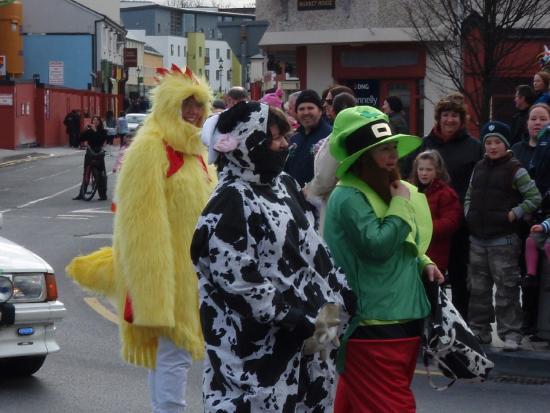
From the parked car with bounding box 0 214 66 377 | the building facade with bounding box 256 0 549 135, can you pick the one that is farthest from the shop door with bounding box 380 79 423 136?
the parked car with bounding box 0 214 66 377

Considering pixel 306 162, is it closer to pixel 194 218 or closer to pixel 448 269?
pixel 448 269

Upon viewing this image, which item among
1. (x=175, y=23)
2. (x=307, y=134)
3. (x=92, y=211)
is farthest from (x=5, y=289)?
(x=175, y=23)

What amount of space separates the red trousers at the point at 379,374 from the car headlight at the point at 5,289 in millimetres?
3095

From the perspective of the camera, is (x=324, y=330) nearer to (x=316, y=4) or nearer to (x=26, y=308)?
(x=26, y=308)

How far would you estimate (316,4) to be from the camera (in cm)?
2788

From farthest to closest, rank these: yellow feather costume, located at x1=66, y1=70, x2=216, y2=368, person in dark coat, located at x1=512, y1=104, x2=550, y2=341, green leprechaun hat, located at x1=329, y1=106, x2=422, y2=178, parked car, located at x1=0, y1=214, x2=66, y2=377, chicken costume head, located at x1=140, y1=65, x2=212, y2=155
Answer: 1. person in dark coat, located at x1=512, y1=104, x2=550, y2=341
2. parked car, located at x1=0, y1=214, x2=66, y2=377
3. chicken costume head, located at x1=140, y1=65, x2=212, y2=155
4. yellow feather costume, located at x1=66, y1=70, x2=216, y2=368
5. green leprechaun hat, located at x1=329, y1=106, x2=422, y2=178

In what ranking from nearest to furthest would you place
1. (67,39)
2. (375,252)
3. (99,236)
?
1. (375,252)
2. (99,236)
3. (67,39)

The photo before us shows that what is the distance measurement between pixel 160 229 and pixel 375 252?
1.44m

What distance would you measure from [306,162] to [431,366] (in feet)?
6.06

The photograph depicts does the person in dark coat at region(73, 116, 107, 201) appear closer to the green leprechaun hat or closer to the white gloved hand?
the green leprechaun hat

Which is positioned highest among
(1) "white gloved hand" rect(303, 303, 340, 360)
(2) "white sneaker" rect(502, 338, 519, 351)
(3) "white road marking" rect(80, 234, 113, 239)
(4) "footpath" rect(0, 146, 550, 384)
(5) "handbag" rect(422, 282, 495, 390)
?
(1) "white gloved hand" rect(303, 303, 340, 360)

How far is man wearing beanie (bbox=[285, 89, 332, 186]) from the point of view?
908cm

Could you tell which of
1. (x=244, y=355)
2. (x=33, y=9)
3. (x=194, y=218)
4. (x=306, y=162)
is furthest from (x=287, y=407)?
(x=33, y=9)

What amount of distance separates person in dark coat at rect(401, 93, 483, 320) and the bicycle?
1690 centimetres
